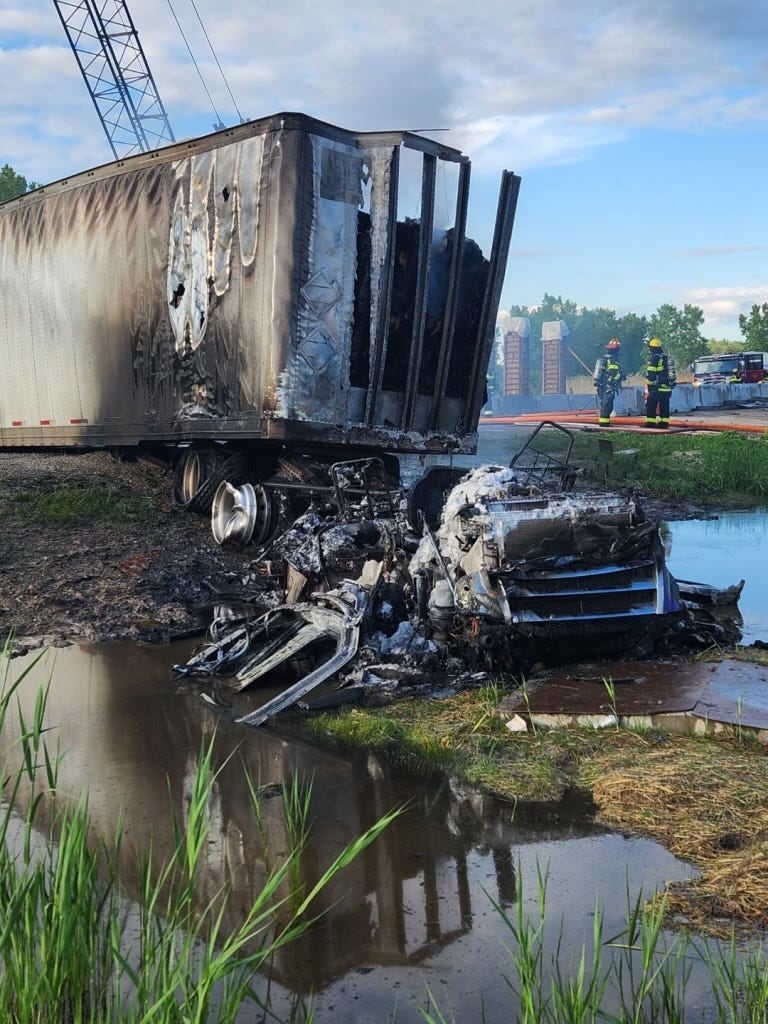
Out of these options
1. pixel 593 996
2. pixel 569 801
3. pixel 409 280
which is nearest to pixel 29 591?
pixel 409 280

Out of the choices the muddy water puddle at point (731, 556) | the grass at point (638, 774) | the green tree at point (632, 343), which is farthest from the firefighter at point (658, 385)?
the green tree at point (632, 343)

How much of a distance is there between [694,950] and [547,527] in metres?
3.02

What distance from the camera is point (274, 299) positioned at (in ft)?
27.6

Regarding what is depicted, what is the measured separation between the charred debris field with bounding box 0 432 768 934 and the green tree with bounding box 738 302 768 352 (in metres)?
43.7

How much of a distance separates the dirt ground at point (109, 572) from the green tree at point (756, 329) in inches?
1726

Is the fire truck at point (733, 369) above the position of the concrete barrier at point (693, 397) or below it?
above

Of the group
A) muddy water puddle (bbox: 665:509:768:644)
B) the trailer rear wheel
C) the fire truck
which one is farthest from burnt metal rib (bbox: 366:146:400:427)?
the fire truck

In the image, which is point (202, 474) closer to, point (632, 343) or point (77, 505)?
point (77, 505)

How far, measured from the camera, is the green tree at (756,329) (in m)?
48.7

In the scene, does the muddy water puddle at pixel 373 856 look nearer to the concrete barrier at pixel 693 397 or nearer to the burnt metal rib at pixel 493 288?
the burnt metal rib at pixel 493 288

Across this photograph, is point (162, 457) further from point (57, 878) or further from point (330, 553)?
point (57, 878)

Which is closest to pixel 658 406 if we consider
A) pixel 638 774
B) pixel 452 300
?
pixel 452 300

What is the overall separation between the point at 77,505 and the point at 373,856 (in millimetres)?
7393

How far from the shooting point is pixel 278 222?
837cm
